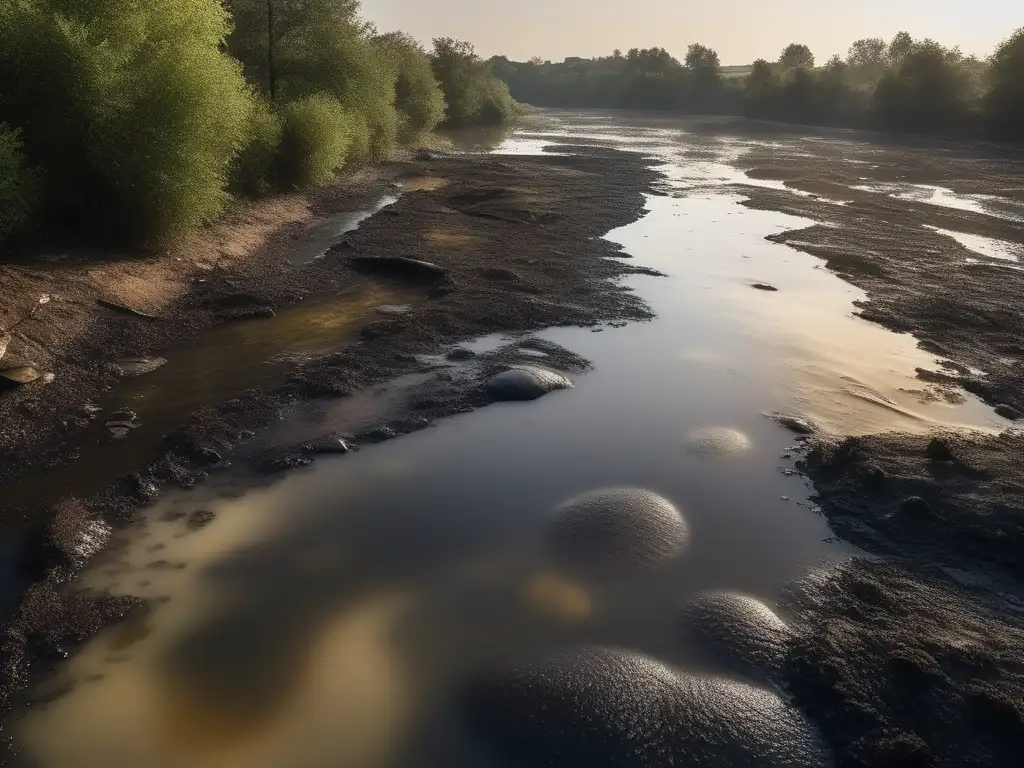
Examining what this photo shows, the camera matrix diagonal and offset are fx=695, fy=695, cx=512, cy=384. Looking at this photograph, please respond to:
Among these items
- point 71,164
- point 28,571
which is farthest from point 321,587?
point 71,164

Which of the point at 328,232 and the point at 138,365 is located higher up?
the point at 328,232

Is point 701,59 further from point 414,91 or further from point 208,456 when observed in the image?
point 208,456

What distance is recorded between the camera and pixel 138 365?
13.1m

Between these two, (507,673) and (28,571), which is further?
(28,571)

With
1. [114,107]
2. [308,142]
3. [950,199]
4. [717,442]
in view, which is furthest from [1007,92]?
[114,107]

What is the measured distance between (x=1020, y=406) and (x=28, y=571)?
15.5 m

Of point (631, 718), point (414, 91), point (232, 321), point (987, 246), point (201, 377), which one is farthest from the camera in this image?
point (414, 91)

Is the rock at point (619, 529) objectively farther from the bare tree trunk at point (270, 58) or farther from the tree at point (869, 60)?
the tree at point (869, 60)

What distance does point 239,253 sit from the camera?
20609 mm

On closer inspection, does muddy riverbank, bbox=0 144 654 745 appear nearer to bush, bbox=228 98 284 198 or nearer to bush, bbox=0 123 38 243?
bush, bbox=0 123 38 243

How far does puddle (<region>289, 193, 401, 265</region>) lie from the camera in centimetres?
2209

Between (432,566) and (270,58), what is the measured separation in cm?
3570

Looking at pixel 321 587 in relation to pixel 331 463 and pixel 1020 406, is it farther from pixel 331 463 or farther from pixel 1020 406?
pixel 1020 406

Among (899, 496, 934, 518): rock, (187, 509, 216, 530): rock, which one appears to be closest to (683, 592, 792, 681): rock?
(899, 496, 934, 518): rock
